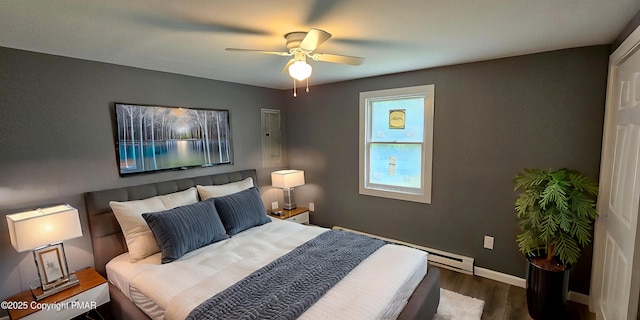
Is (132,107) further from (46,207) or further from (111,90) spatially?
(46,207)

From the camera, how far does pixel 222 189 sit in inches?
121

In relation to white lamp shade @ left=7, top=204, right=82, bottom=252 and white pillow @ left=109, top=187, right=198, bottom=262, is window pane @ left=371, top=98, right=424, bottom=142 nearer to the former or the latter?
white pillow @ left=109, top=187, right=198, bottom=262

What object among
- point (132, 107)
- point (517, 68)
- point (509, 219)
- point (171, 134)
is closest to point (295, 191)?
point (171, 134)

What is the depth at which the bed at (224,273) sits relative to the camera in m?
1.69

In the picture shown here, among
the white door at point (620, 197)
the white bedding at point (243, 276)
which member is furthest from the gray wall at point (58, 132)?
the white door at point (620, 197)

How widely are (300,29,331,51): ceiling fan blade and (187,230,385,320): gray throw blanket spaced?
1.52m

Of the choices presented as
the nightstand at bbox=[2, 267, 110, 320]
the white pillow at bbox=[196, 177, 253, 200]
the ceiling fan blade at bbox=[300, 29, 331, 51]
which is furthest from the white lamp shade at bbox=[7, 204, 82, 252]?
the ceiling fan blade at bbox=[300, 29, 331, 51]

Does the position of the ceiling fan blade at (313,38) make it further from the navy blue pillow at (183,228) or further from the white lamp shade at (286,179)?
the white lamp shade at (286,179)

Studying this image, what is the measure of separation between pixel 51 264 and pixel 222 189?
1441mm

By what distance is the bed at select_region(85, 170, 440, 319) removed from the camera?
5.56 ft

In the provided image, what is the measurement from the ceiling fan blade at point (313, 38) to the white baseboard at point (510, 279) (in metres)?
2.81

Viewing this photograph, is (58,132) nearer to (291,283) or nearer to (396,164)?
(291,283)

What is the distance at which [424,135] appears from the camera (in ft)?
10.4

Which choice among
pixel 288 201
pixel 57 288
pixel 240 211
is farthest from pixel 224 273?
pixel 288 201
